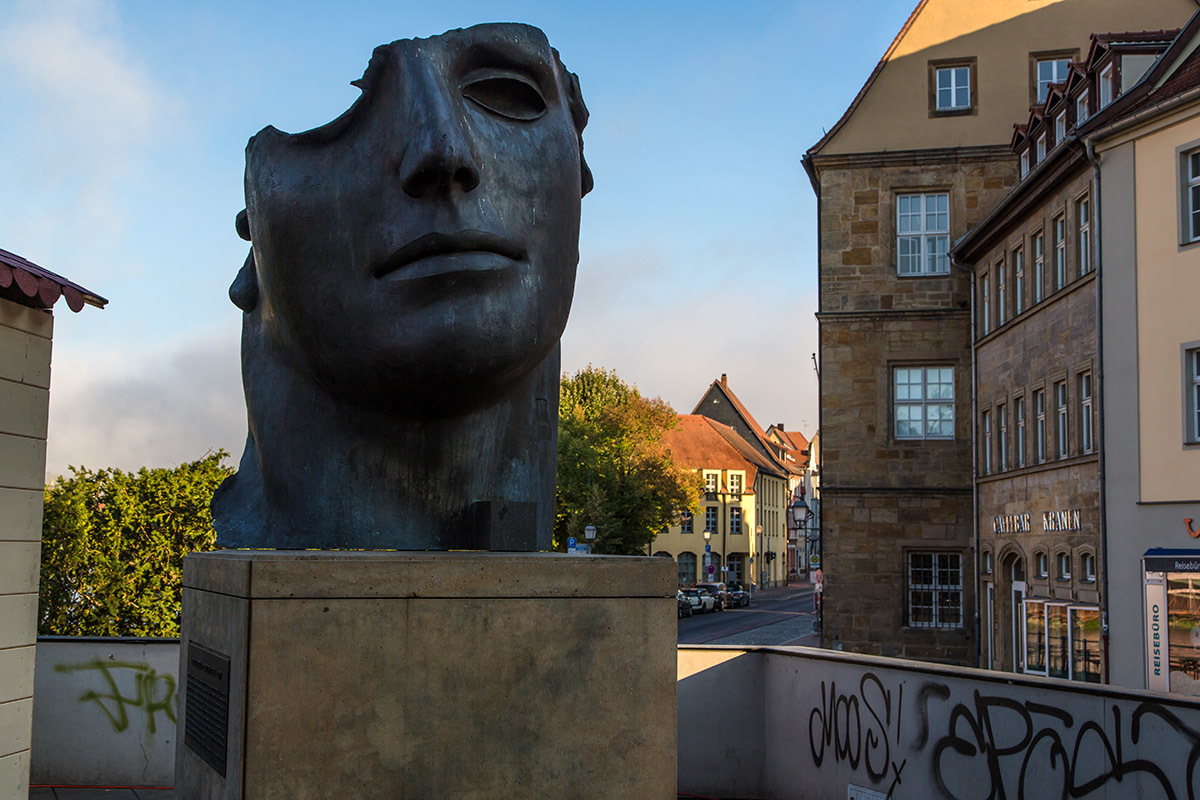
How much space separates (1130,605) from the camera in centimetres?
1867

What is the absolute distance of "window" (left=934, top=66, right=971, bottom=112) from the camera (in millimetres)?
27922

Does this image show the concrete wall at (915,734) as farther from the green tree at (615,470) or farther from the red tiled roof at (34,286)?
the green tree at (615,470)

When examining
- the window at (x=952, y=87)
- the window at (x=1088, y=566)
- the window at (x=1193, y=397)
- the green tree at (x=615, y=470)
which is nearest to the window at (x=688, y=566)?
the green tree at (x=615, y=470)

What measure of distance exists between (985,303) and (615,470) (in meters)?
20.9

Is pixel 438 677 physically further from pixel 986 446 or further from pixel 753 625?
pixel 753 625

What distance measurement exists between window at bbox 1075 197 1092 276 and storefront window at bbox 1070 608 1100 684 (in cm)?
583

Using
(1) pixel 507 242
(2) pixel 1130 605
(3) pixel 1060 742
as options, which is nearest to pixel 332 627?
(1) pixel 507 242

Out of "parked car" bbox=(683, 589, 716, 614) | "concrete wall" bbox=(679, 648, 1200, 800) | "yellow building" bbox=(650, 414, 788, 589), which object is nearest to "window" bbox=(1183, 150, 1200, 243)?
"concrete wall" bbox=(679, 648, 1200, 800)

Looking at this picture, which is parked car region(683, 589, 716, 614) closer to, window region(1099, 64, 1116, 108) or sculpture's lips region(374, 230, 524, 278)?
window region(1099, 64, 1116, 108)

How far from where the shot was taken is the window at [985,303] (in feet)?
86.9

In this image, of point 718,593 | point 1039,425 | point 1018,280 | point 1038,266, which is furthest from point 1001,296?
point 718,593

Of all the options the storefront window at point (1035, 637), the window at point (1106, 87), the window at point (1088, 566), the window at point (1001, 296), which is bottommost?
the storefront window at point (1035, 637)

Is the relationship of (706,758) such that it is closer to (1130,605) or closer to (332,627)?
(332,627)

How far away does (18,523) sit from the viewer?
8672 mm
